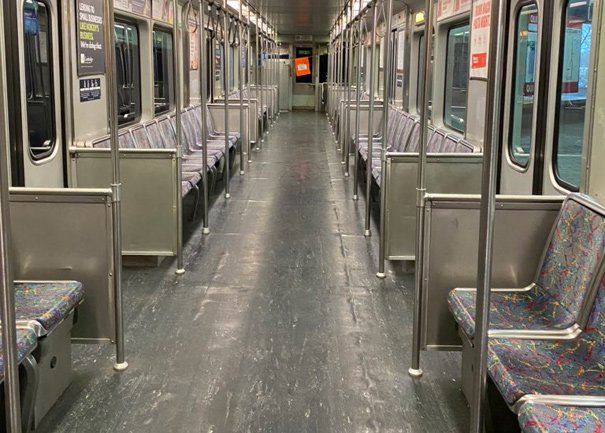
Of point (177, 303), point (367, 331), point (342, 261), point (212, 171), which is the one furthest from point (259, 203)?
point (367, 331)

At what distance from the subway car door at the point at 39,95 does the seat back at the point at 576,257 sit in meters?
3.19

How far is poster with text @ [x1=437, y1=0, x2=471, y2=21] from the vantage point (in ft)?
21.0

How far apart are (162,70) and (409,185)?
5024mm

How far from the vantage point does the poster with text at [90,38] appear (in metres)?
5.35

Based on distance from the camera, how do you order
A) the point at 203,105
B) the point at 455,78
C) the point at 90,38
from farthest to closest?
the point at 455,78 → the point at 203,105 → the point at 90,38

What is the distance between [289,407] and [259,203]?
5023mm

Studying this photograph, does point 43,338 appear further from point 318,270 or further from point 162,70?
point 162,70

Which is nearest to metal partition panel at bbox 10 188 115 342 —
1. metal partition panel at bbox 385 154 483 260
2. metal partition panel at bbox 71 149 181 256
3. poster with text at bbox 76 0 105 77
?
metal partition panel at bbox 71 149 181 256

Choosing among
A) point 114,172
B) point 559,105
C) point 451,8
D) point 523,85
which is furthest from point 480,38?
point 114,172

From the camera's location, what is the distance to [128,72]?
24.4 ft

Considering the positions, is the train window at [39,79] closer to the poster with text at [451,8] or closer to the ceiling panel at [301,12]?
the poster with text at [451,8]

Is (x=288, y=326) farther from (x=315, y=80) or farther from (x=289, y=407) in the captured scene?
(x=315, y=80)

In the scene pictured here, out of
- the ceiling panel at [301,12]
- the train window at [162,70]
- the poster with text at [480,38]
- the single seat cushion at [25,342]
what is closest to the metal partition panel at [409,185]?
the poster with text at [480,38]

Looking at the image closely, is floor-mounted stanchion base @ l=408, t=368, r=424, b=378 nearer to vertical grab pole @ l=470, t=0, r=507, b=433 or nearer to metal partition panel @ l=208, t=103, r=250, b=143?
vertical grab pole @ l=470, t=0, r=507, b=433
